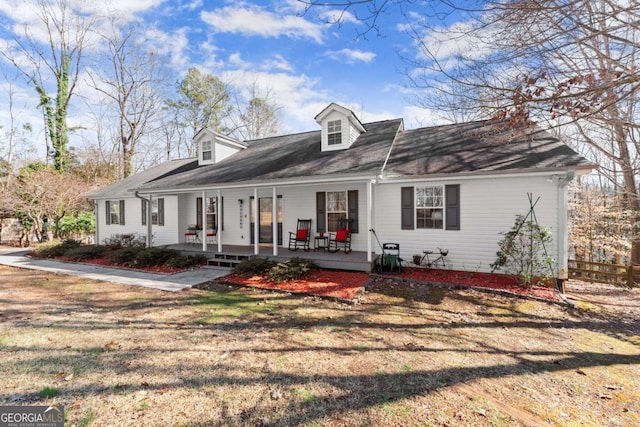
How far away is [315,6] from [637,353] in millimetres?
6831

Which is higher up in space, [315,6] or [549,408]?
[315,6]

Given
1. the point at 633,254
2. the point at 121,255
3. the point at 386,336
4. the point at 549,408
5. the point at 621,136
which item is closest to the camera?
the point at 549,408

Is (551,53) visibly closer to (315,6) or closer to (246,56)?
(315,6)

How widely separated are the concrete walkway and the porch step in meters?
0.33

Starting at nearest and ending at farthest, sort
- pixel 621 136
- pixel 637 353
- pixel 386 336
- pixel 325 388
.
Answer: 1. pixel 325 388
2. pixel 637 353
3. pixel 386 336
4. pixel 621 136

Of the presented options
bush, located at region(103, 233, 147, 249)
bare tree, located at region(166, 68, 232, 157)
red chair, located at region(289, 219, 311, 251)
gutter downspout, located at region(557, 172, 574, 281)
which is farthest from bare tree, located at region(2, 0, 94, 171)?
gutter downspout, located at region(557, 172, 574, 281)

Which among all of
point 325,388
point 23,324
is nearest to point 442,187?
point 325,388

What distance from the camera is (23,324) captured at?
5.09 m

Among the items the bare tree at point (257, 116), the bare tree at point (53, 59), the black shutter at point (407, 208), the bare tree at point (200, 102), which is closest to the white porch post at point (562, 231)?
the black shutter at point (407, 208)

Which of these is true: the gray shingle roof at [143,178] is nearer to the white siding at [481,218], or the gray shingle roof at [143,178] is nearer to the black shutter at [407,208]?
the black shutter at [407,208]

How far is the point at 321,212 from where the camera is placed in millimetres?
10742

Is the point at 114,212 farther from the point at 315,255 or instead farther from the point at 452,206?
the point at 452,206

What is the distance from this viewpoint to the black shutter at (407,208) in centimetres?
936

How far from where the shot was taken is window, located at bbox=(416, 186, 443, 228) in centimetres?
903
